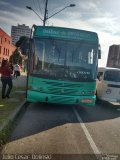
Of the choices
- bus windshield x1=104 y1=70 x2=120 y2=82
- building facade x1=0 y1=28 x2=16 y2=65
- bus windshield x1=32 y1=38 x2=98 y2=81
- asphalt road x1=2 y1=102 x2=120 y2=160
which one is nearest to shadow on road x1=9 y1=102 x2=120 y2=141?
asphalt road x1=2 y1=102 x2=120 y2=160

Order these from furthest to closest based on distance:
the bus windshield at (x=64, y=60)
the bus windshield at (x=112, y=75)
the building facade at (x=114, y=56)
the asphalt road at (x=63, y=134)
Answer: the building facade at (x=114, y=56) < the bus windshield at (x=112, y=75) < the bus windshield at (x=64, y=60) < the asphalt road at (x=63, y=134)

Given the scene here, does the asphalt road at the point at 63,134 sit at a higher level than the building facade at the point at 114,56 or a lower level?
lower

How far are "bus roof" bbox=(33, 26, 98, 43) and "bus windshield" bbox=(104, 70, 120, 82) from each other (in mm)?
3328

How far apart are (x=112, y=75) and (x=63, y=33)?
4.23 m

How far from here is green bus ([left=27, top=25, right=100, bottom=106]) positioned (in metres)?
11.6

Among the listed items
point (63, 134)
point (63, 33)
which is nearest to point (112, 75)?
point (63, 33)

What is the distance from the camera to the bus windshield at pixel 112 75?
584 inches

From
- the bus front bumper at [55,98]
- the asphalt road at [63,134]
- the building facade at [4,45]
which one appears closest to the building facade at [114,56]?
the building facade at [4,45]

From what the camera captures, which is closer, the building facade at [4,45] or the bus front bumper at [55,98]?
the bus front bumper at [55,98]

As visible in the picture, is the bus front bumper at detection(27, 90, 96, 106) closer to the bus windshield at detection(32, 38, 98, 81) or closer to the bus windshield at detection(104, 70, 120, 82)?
the bus windshield at detection(32, 38, 98, 81)

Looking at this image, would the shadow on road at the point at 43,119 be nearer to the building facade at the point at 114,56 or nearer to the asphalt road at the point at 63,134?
the asphalt road at the point at 63,134

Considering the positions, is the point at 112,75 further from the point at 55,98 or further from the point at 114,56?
the point at 114,56

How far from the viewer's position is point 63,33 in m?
12.1

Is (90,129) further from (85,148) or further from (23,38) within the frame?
(23,38)
